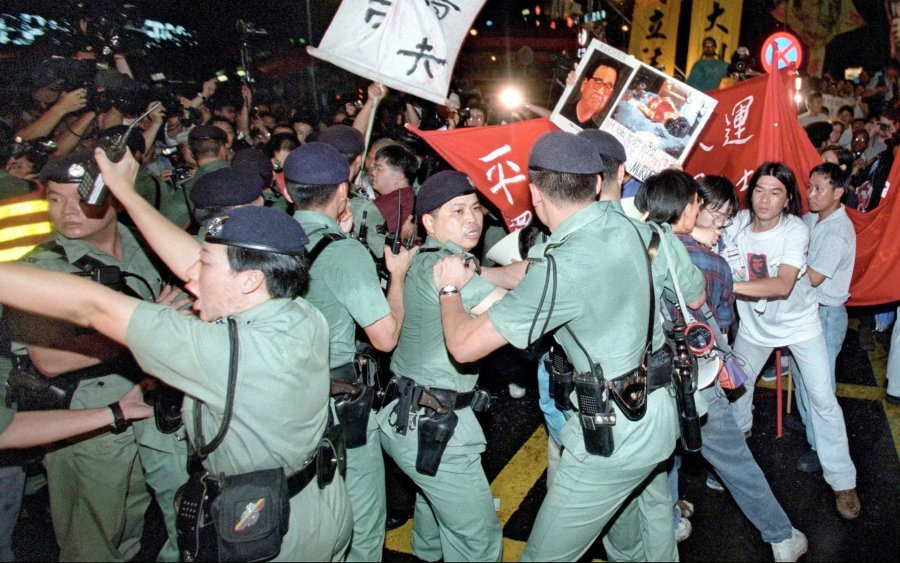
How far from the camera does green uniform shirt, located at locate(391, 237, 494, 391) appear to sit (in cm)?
312

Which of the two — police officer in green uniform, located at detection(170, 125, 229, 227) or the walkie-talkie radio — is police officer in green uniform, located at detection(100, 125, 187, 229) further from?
the walkie-talkie radio

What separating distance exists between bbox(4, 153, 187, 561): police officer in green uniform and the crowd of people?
0.01 meters

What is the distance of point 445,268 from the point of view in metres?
2.88

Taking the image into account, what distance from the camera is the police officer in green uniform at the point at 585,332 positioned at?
2.48 meters

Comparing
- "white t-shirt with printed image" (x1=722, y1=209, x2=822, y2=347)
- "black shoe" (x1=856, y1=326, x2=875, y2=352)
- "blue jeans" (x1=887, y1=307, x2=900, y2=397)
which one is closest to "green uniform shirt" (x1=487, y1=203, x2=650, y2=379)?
"white t-shirt with printed image" (x1=722, y1=209, x2=822, y2=347)

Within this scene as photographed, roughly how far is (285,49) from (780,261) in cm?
1536

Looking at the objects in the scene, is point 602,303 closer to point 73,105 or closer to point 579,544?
point 579,544

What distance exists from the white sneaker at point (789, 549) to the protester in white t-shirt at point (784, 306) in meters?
0.72

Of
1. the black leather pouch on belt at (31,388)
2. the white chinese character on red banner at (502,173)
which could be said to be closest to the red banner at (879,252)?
the white chinese character on red banner at (502,173)

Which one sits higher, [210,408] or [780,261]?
[210,408]

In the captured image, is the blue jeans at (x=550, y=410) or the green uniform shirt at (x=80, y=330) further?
the blue jeans at (x=550, y=410)

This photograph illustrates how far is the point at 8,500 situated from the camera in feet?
10.6

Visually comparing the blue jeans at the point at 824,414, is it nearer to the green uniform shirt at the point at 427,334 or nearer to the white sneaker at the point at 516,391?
the white sneaker at the point at 516,391

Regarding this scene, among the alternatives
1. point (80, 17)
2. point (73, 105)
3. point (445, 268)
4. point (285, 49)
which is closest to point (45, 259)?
point (445, 268)
